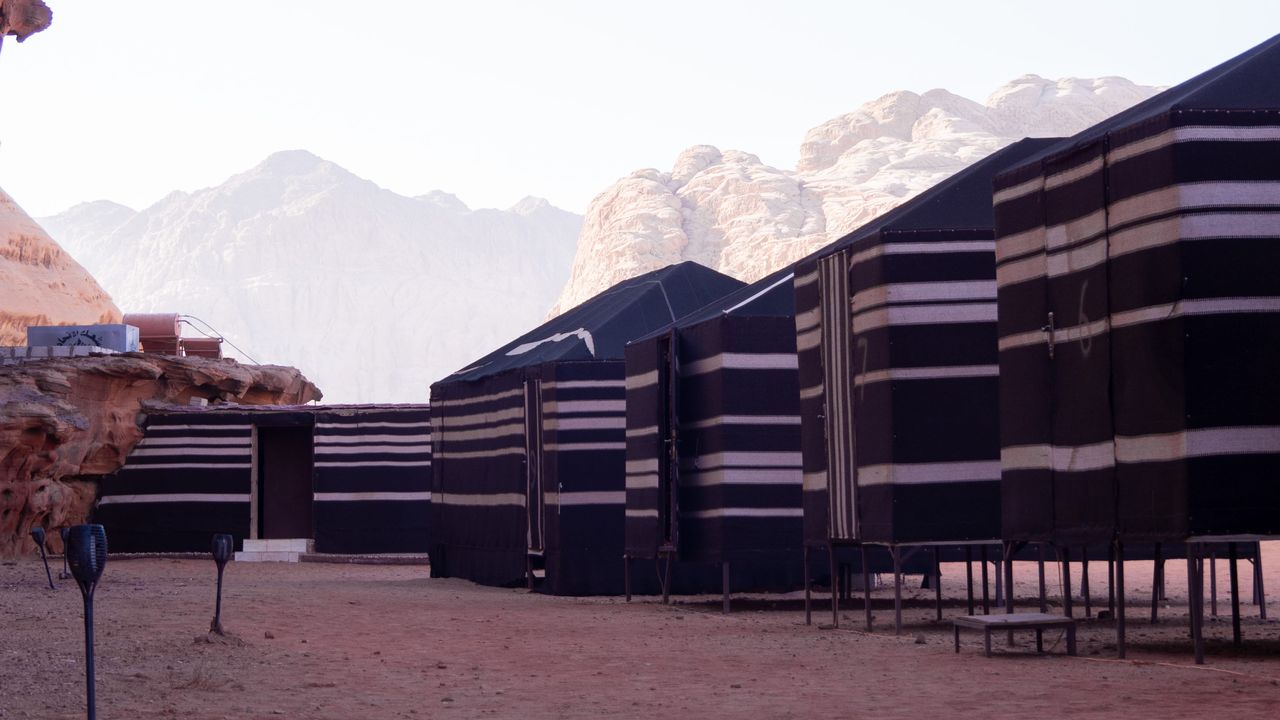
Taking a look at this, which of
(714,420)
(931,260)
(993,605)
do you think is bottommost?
(993,605)

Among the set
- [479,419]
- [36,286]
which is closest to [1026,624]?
[479,419]

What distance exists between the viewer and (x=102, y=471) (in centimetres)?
3462

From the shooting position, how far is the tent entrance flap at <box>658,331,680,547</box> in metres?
19.5

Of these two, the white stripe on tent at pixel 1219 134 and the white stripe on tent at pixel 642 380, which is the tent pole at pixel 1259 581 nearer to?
the white stripe on tent at pixel 1219 134

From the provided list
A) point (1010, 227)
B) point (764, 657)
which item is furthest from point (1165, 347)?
point (764, 657)

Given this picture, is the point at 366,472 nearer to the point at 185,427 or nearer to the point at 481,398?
the point at 185,427

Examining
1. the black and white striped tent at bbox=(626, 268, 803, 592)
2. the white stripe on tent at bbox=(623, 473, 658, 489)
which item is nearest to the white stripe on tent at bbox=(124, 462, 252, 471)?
the white stripe on tent at bbox=(623, 473, 658, 489)

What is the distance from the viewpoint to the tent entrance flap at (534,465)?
74.8 feet

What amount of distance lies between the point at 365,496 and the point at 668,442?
17.2 m

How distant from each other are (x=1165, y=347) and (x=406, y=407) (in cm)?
2617

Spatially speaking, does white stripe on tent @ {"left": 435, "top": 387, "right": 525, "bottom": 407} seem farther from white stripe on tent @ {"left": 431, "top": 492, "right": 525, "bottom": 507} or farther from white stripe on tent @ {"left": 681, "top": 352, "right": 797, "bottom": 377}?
white stripe on tent @ {"left": 681, "top": 352, "right": 797, "bottom": 377}

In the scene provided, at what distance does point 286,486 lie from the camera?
124 ft

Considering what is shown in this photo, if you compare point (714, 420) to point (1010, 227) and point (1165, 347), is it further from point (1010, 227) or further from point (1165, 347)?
point (1165, 347)

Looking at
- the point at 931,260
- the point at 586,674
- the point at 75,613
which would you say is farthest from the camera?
the point at 75,613
